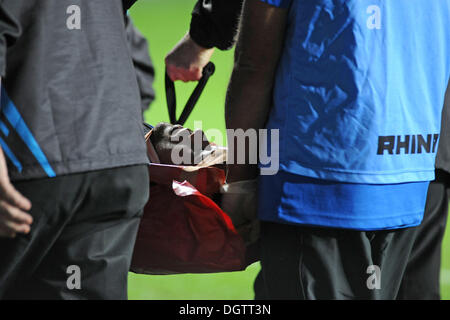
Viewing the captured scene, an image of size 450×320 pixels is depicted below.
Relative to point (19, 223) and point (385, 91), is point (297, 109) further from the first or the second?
point (19, 223)

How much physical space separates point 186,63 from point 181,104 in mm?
7803

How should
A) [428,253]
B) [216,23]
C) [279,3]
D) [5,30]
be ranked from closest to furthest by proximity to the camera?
[5,30]
[279,3]
[216,23]
[428,253]

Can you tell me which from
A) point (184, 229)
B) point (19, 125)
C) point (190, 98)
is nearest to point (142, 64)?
point (190, 98)

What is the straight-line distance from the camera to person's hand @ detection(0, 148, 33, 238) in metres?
1.45

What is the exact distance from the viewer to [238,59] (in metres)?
1.84

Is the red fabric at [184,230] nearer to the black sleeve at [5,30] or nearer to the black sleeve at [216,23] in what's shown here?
the black sleeve at [216,23]

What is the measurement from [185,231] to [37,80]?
0.70 metres

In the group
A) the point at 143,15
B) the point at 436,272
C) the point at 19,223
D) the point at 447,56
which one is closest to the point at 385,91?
the point at 447,56

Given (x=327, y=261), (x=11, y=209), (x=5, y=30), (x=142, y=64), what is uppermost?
(x=5, y=30)

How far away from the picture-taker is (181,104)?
1014cm

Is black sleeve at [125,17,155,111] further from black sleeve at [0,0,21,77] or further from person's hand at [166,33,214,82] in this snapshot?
black sleeve at [0,0,21,77]

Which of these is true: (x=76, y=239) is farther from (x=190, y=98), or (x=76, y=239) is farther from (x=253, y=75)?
(x=190, y=98)

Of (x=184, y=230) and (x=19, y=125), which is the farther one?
(x=184, y=230)

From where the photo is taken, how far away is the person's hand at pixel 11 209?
145 centimetres
